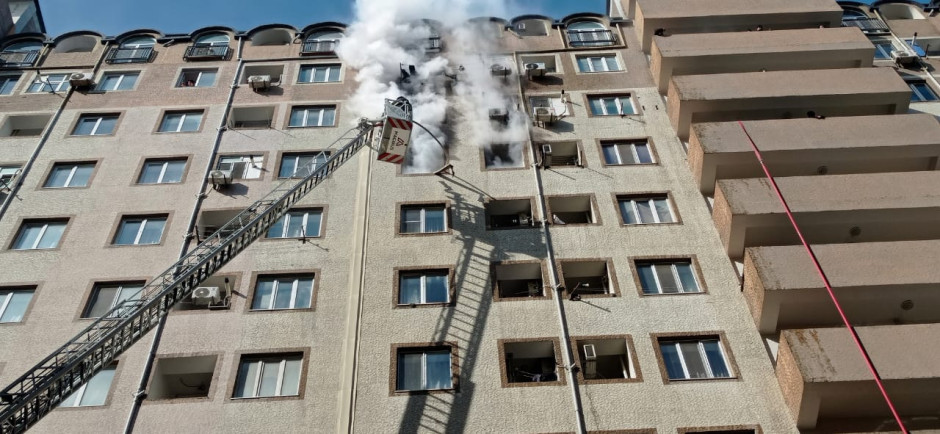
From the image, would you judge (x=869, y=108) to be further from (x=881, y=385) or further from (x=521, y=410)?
(x=521, y=410)

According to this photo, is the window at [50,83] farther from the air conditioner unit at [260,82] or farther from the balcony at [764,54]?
the balcony at [764,54]

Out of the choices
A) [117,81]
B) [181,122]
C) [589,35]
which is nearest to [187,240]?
[181,122]

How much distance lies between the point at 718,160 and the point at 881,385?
858 centimetres

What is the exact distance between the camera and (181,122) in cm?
2794

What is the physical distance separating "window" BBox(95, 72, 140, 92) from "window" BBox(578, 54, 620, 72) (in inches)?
678

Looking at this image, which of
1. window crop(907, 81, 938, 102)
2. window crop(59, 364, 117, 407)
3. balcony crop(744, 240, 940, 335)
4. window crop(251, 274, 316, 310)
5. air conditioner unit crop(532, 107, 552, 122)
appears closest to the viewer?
window crop(59, 364, 117, 407)

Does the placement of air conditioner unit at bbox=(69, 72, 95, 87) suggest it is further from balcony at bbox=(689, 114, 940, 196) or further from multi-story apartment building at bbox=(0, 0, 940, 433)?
balcony at bbox=(689, 114, 940, 196)

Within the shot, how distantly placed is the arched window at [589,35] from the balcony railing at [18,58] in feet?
70.6

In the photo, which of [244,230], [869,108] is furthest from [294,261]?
[869,108]

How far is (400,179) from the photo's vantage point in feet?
81.9

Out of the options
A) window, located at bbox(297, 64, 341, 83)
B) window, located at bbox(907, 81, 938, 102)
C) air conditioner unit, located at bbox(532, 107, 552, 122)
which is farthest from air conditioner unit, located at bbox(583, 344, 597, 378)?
window, located at bbox(907, 81, 938, 102)

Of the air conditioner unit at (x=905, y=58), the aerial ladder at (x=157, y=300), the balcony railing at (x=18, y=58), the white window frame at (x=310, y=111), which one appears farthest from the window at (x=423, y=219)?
the air conditioner unit at (x=905, y=58)

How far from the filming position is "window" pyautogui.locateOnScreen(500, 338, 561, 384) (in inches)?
790

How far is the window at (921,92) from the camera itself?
1146 inches
